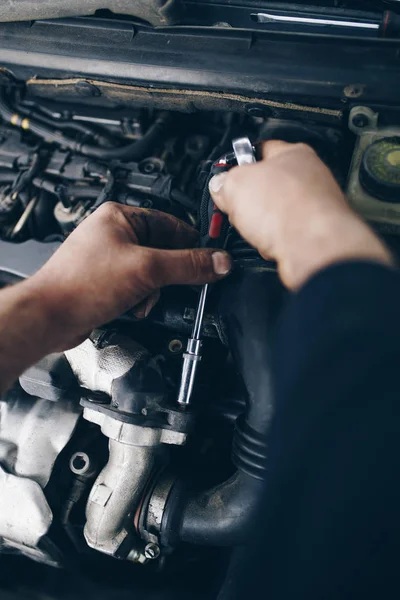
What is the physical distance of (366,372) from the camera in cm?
49

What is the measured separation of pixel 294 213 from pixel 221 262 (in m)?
0.26

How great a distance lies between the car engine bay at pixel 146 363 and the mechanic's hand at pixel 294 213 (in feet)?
0.43

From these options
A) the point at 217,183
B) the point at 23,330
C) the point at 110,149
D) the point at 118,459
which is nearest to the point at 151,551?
the point at 118,459

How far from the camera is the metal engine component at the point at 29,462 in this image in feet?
3.58

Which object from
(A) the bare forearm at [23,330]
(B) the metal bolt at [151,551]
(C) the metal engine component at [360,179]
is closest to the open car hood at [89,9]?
(C) the metal engine component at [360,179]

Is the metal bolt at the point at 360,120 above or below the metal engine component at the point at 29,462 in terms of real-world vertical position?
above

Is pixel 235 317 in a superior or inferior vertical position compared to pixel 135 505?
superior

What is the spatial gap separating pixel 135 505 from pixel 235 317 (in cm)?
39

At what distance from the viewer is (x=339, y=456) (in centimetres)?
49

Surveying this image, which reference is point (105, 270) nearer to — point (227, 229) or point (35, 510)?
point (227, 229)

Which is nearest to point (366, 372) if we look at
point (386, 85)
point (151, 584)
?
point (386, 85)

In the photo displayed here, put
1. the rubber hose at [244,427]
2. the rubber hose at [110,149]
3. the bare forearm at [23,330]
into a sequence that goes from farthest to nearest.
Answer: the rubber hose at [110,149] < the rubber hose at [244,427] < the bare forearm at [23,330]

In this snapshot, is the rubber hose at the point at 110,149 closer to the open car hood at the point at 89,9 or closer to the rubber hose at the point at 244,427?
the open car hood at the point at 89,9

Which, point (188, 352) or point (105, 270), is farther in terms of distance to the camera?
point (188, 352)
